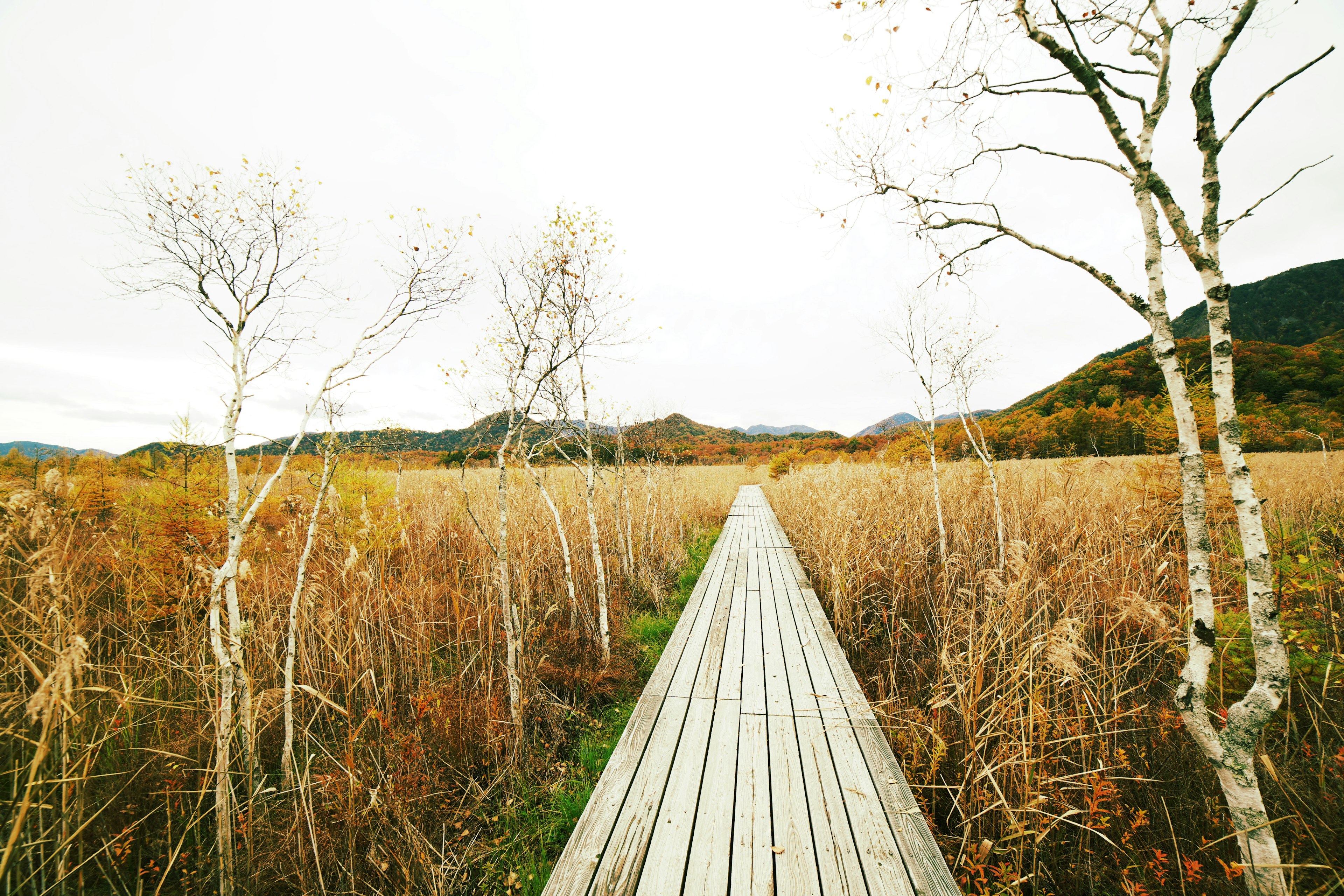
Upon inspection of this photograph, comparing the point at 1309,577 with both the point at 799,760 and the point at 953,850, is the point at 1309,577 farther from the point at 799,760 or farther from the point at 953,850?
the point at 799,760

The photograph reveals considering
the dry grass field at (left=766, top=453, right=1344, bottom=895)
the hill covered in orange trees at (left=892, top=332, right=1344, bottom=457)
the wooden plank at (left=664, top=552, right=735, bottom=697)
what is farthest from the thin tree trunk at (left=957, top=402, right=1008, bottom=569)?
the hill covered in orange trees at (left=892, top=332, right=1344, bottom=457)

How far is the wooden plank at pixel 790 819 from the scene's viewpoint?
6.23ft

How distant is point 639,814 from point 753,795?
67 centimetres

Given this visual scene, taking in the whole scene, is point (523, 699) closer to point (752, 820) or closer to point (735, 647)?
point (752, 820)

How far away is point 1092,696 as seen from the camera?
9.07 ft

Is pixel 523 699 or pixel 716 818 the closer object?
pixel 716 818

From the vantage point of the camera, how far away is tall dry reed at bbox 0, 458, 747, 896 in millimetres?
2074

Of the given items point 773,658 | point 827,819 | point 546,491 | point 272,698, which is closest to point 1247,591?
point 827,819

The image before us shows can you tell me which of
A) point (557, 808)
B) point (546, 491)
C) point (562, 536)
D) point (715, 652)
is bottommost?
Answer: point (557, 808)

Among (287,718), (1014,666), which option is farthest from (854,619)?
(287,718)

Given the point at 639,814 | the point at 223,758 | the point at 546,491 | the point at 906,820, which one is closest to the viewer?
the point at 223,758

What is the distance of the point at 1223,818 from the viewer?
213 cm

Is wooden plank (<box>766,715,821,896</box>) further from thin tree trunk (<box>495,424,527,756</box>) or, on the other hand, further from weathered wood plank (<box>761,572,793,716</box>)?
thin tree trunk (<box>495,424,527,756</box>)

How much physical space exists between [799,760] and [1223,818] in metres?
2.13
